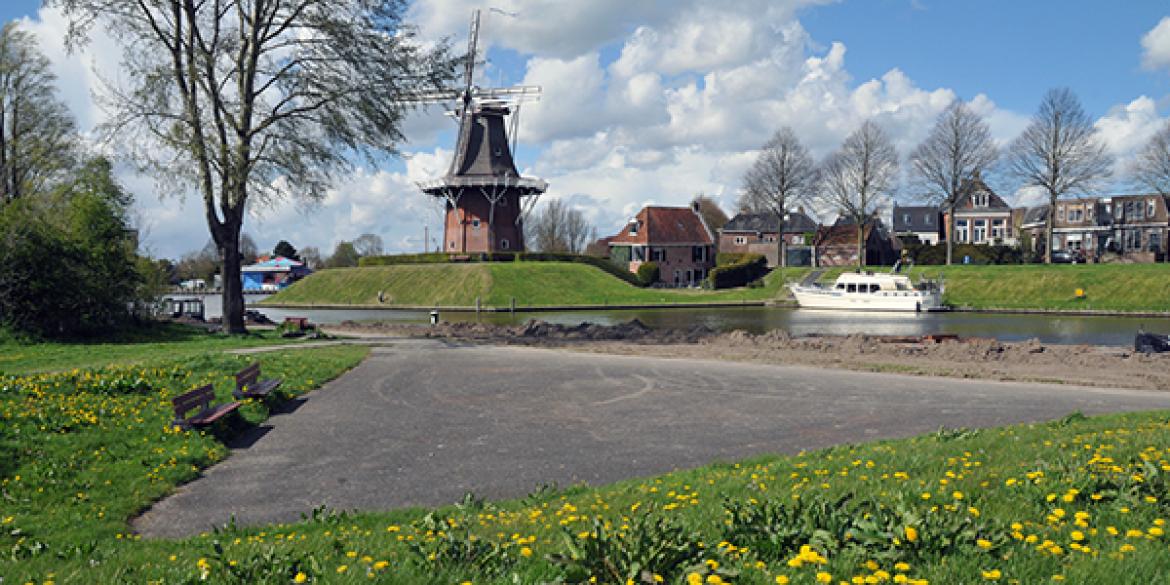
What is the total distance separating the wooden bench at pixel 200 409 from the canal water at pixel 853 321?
29450 mm

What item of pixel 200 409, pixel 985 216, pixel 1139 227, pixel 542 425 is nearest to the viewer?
pixel 200 409

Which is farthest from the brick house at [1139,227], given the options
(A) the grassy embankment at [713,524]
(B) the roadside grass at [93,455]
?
(B) the roadside grass at [93,455]

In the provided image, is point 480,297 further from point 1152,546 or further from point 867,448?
point 1152,546

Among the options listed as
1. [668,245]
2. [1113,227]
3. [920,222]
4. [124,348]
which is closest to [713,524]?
[124,348]

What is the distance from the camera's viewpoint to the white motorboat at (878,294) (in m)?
53.7

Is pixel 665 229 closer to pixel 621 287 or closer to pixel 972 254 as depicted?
pixel 621 287

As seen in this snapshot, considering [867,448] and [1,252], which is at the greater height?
[1,252]

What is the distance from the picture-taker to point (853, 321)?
1838 inches

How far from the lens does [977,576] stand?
445 cm

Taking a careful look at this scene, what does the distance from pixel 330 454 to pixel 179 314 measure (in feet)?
113

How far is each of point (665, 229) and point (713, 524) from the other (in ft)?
263

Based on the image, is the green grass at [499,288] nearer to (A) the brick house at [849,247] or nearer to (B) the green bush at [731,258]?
(B) the green bush at [731,258]

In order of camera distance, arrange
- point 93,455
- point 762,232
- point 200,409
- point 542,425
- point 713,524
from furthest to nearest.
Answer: point 762,232
point 542,425
point 200,409
point 93,455
point 713,524

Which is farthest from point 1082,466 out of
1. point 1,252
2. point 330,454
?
point 1,252
